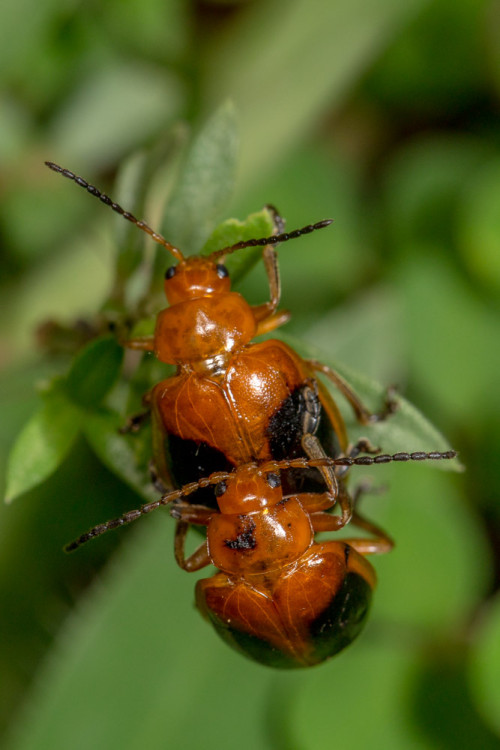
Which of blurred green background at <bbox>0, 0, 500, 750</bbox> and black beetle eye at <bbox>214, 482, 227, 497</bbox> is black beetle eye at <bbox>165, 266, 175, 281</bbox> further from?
black beetle eye at <bbox>214, 482, 227, 497</bbox>

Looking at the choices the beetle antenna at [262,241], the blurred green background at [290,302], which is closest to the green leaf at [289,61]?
the blurred green background at [290,302]

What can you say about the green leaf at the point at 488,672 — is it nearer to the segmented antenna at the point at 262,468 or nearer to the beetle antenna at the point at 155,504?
the segmented antenna at the point at 262,468

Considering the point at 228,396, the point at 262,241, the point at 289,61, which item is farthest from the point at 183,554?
the point at 289,61

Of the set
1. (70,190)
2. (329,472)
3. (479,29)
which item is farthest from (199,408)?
(479,29)

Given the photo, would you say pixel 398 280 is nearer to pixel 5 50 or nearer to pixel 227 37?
pixel 227 37

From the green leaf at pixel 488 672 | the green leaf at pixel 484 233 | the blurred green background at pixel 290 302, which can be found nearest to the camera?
the green leaf at pixel 488 672

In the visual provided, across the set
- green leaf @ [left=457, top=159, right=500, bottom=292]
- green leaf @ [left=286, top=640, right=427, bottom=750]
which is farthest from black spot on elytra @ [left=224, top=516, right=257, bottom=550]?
green leaf @ [left=457, top=159, right=500, bottom=292]
